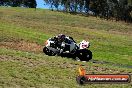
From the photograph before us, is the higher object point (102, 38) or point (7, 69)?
point (7, 69)

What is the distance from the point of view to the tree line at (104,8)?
118812 millimetres

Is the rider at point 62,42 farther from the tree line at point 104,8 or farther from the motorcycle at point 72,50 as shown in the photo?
the tree line at point 104,8

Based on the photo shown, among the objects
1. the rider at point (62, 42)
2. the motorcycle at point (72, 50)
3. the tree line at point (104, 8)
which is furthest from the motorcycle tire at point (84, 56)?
the tree line at point (104, 8)

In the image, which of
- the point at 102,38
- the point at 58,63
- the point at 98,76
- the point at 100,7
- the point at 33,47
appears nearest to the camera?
the point at 98,76

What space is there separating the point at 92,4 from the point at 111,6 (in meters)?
6.13

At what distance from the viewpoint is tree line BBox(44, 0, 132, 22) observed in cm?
11881

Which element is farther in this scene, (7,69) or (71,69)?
(71,69)

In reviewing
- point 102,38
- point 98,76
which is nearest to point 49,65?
point 98,76

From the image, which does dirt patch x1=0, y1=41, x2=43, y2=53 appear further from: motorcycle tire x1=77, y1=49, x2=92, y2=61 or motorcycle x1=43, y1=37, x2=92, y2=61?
motorcycle tire x1=77, y1=49, x2=92, y2=61

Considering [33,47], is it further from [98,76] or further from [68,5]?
[68,5]

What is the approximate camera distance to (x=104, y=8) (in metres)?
122

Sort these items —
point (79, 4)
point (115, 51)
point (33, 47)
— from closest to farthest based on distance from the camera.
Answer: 1. point (33, 47)
2. point (115, 51)
3. point (79, 4)

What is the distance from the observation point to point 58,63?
2217cm

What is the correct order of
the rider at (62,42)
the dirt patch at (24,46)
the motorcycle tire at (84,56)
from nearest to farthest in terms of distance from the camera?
the motorcycle tire at (84,56)
the rider at (62,42)
the dirt patch at (24,46)
